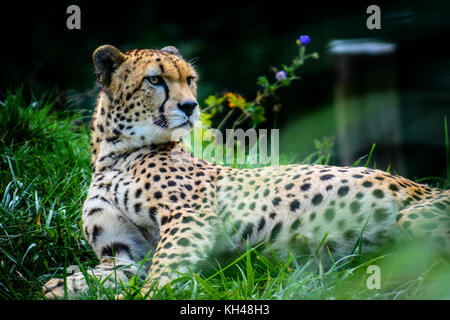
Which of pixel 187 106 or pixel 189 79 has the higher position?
pixel 189 79

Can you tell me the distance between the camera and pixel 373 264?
7.66 ft

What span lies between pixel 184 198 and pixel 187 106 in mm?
512

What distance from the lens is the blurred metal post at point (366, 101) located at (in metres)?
3.82

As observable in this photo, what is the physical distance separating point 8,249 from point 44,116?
176 centimetres

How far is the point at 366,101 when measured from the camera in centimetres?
424

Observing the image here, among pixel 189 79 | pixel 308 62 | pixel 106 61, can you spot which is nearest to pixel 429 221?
pixel 189 79

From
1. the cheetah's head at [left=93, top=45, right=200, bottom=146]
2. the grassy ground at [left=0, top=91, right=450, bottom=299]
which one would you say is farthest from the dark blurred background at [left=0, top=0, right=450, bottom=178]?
the cheetah's head at [left=93, top=45, right=200, bottom=146]

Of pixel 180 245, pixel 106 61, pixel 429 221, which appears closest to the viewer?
pixel 429 221

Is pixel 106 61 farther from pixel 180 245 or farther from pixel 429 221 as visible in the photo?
pixel 429 221

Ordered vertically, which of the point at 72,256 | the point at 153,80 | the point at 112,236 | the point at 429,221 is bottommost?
the point at 72,256

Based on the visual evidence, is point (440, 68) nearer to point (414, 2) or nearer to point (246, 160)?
point (414, 2)

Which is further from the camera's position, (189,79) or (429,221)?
(189,79)

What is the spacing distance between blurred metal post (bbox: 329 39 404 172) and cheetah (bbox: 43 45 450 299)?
3.94 ft
